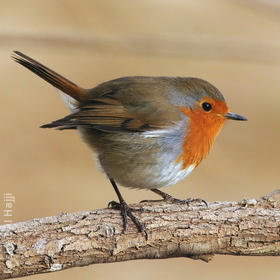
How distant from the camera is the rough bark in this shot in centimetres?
318

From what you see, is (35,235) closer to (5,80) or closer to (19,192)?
(19,192)

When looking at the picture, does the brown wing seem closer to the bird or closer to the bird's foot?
the bird

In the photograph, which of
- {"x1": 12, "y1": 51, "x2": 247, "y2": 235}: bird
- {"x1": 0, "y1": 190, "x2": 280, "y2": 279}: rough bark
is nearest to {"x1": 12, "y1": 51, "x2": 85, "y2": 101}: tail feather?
{"x1": 12, "y1": 51, "x2": 247, "y2": 235}: bird

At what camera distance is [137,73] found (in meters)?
7.27

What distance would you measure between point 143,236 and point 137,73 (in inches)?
161

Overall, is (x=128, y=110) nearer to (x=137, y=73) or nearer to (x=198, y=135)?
(x=198, y=135)

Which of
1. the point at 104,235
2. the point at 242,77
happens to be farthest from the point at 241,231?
the point at 242,77

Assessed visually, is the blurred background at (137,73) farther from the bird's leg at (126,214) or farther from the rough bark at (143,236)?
the rough bark at (143,236)

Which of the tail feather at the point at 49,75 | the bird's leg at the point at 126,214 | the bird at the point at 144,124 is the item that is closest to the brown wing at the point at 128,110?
the bird at the point at 144,124

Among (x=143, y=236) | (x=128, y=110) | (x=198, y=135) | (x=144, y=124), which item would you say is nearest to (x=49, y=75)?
(x=128, y=110)

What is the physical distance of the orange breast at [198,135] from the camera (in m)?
3.83

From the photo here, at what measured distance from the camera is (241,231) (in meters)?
3.50

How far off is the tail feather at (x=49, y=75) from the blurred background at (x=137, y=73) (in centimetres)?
102

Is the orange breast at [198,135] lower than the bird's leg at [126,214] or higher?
higher
